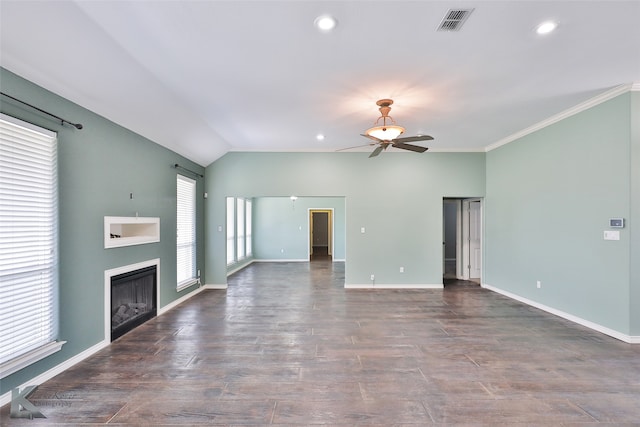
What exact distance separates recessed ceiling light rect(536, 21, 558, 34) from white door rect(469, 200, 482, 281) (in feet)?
16.2

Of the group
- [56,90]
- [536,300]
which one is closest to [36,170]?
[56,90]

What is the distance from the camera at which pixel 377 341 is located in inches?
139

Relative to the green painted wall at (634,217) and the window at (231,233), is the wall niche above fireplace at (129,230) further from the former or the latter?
the green painted wall at (634,217)

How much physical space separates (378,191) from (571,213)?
3.27 metres

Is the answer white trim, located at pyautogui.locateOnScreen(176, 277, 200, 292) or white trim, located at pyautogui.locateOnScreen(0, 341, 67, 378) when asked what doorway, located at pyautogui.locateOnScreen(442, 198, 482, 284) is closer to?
white trim, located at pyautogui.locateOnScreen(176, 277, 200, 292)

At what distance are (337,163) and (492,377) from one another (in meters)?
4.72

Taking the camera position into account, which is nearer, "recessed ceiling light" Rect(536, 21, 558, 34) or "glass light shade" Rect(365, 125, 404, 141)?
"recessed ceiling light" Rect(536, 21, 558, 34)

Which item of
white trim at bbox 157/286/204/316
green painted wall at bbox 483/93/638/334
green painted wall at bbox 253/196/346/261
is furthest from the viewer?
green painted wall at bbox 253/196/346/261

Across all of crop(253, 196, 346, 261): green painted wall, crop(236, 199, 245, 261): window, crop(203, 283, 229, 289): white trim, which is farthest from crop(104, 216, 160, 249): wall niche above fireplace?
crop(253, 196, 346, 261): green painted wall

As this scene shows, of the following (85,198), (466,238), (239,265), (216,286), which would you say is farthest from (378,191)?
(239,265)

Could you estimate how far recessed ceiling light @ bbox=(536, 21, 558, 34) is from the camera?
2295 millimetres

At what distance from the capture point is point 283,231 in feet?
36.2

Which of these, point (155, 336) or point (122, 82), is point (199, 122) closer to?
point (122, 82)

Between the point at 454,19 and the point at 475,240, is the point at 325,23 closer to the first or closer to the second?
the point at 454,19
